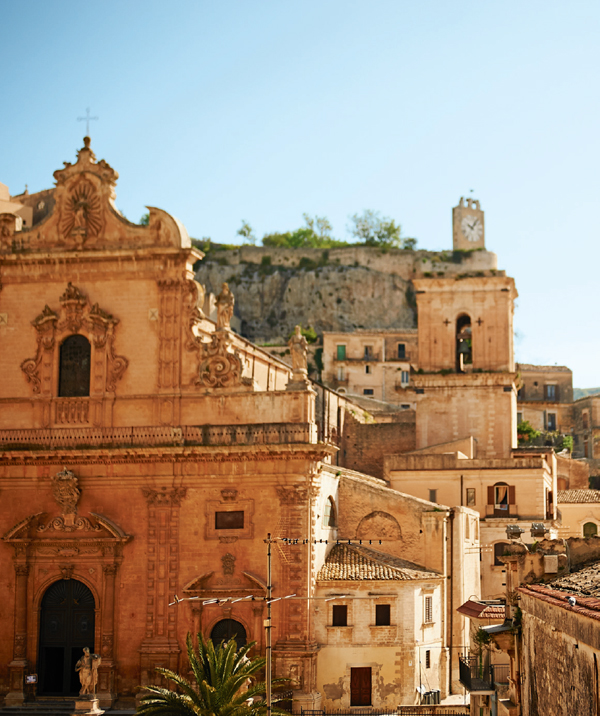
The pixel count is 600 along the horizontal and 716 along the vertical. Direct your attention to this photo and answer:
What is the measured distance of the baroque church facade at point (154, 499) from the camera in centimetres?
3234

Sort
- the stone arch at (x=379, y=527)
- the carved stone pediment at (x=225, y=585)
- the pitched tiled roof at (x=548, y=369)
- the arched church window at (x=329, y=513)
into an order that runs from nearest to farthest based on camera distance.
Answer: the carved stone pediment at (x=225, y=585), the arched church window at (x=329, y=513), the stone arch at (x=379, y=527), the pitched tiled roof at (x=548, y=369)

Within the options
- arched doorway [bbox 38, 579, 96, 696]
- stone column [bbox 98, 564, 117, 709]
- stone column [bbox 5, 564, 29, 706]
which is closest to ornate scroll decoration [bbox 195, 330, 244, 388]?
stone column [bbox 98, 564, 117, 709]

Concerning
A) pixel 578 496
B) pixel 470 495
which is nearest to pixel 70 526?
pixel 470 495

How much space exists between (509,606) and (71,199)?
62.4 feet

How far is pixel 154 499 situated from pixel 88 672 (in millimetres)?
5425

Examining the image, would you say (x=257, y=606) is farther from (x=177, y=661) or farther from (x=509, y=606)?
(x=509, y=606)

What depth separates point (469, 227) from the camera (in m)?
100

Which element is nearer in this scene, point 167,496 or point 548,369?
point 167,496

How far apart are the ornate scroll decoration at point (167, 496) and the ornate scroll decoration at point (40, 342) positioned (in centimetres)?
497

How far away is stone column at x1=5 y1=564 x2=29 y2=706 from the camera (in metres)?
32.6

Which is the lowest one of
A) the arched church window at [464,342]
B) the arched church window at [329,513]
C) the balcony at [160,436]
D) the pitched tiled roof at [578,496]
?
the arched church window at [329,513]

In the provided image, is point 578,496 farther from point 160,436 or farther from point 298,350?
point 160,436

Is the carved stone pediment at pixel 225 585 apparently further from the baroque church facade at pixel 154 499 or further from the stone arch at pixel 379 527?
the stone arch at pixel 379 527

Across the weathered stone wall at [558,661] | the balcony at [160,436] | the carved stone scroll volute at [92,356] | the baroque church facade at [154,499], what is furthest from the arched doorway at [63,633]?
Answer: the weathered stone wall at [558,661]
